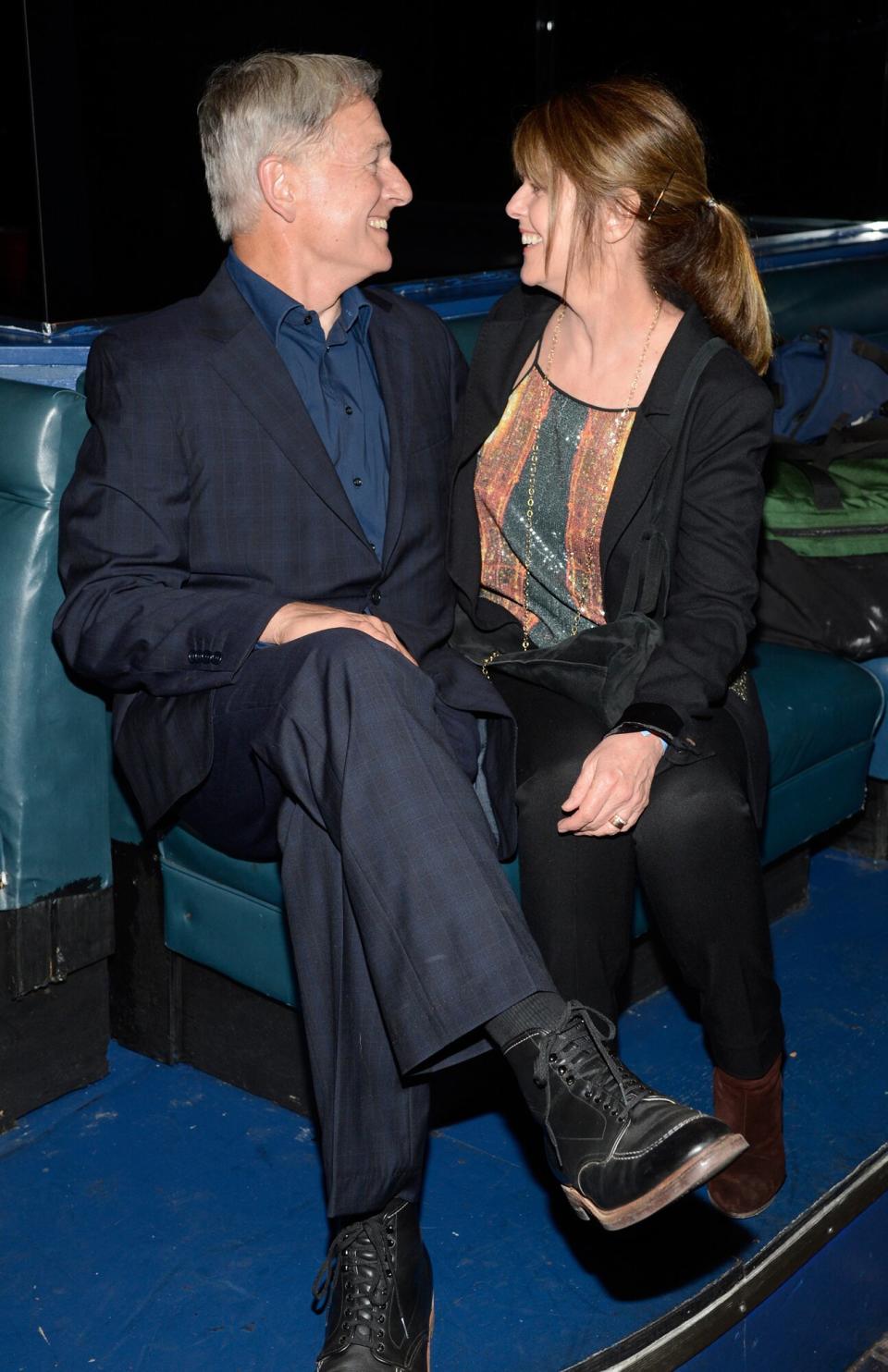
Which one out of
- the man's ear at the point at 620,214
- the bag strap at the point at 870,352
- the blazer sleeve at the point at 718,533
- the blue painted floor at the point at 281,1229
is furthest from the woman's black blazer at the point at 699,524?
the bag strap at the point at 870,352

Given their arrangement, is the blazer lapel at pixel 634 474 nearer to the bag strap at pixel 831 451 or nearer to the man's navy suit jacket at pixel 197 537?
the man's navy suit jacket at pixel 197 537

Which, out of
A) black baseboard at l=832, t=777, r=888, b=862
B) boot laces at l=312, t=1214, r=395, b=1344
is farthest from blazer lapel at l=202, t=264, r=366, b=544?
black baseboard at l=832, t=777, r=888, b=862

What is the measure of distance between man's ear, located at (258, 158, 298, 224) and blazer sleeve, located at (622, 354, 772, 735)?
1.94 feet

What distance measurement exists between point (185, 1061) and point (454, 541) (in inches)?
34.8

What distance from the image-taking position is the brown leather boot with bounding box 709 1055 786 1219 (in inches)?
76.5

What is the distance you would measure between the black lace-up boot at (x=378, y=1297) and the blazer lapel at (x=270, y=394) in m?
0.86

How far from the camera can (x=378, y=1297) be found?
1667mm

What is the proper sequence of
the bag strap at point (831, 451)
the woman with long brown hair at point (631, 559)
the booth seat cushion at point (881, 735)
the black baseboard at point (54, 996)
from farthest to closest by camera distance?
the bag strap at point (831, 451) → the booth seat cushion at point (881, 735) → the black baseboard at point (54, 996) → the woman with long brown hair at point (631, 559)

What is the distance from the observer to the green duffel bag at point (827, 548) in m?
2.68

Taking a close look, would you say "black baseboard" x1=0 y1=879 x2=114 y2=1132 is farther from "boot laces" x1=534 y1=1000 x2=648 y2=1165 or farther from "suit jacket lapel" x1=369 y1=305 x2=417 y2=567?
"boot laces" x1=534 y1=1000 x2=648 y2=1165

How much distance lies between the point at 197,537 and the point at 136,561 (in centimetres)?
9

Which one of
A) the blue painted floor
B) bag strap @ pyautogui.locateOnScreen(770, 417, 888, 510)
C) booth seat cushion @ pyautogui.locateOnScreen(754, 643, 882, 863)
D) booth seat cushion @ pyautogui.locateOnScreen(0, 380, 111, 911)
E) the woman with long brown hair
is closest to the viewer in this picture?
the blue painted floor

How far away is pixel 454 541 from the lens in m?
2.15

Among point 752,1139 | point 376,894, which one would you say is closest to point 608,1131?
point 376,894
